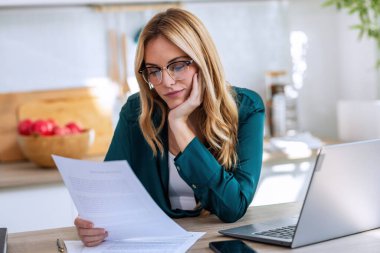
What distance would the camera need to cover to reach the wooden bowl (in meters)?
2.74

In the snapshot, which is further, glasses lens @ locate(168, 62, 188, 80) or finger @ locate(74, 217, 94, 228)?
glasses lens @ locate(168, 62, 188, 80)

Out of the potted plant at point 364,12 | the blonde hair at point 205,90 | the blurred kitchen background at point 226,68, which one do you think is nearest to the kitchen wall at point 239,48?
the blurred kitchen background at point 226,68

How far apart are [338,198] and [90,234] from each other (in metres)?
0.55

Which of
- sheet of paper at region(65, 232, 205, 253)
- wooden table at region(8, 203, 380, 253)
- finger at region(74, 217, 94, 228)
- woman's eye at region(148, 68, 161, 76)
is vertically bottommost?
wooden table at region(8, 203, 380, 253)

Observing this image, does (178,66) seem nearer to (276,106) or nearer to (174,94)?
(174,94)

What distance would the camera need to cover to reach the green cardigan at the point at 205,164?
1656 millimetres

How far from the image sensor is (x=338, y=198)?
1.33m

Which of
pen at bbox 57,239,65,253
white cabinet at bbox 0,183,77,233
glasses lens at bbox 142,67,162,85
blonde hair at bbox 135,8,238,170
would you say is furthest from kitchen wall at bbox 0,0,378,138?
pen at bbox 57,239,65,253

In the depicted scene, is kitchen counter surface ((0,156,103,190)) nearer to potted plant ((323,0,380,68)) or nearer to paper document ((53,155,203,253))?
→ paper document ((53,155,203,253))

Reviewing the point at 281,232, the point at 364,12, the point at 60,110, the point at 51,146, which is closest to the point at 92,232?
the point at 281,232

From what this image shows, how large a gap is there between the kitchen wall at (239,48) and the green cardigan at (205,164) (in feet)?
3.86

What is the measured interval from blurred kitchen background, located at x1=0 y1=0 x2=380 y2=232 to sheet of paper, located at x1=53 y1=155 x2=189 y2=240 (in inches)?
47.6

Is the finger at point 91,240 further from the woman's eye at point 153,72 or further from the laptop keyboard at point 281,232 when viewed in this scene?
the woman's eye at point 153,72

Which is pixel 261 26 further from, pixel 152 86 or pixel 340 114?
pixel 152 86
